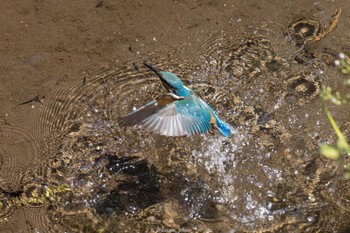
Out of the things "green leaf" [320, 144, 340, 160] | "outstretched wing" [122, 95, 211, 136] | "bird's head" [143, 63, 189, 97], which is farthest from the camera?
"bird's head" [143, 63, 189, 97]

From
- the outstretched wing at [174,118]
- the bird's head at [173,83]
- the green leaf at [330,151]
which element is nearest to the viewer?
the green leaf at [330,151]

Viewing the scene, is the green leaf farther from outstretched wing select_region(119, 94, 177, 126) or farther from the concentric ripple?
outstretched wing select_region(119, 94, 177, 126)

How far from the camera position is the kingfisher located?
377 centimetres

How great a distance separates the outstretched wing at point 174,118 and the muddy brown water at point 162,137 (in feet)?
1.81

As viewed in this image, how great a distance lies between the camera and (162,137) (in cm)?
459

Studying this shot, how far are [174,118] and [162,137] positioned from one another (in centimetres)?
73

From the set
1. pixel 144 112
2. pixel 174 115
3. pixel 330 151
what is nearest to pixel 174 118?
pixel 174 115

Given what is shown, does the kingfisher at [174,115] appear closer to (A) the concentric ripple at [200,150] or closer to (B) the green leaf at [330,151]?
(A) the concentric ripple at [200,150]

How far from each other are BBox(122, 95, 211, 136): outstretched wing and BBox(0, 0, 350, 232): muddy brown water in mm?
552

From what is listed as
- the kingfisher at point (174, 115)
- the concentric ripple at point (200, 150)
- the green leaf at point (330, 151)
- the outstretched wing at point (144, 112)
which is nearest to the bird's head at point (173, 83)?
the kingfisher at point (174, 115)

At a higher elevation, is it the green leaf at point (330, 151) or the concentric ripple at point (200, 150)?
the concentric ripple at point (200, 150)

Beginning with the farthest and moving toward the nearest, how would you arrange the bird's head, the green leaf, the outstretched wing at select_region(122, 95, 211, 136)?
1. the bird's head
2. the outstretched wing at select_region(122, 95, 211, 136)
3. the green leaf

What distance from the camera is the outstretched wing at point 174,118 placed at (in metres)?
3.74

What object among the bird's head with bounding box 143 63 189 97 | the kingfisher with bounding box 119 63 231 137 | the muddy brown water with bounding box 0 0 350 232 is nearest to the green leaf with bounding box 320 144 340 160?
the muddy brown water with bounding box 0 0 350 232
